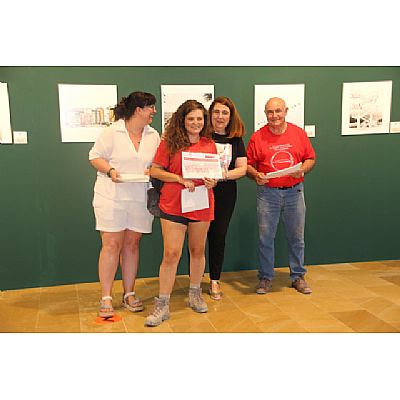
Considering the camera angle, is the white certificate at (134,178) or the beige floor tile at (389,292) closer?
the white certificate at (134,178)

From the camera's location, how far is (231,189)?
12.5 ft

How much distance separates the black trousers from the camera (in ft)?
12.4

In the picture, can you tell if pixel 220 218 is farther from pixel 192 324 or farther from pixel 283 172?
pixel 192 324

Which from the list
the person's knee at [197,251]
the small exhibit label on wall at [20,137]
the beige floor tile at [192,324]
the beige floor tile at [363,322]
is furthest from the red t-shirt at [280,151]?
the small exhibit label on wall at [20,137]

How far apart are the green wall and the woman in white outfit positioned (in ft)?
2.92

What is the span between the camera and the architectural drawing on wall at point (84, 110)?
4.11 metres

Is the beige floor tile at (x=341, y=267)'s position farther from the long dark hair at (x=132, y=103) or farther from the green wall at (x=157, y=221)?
the long dark hair at (x=132, y=103)

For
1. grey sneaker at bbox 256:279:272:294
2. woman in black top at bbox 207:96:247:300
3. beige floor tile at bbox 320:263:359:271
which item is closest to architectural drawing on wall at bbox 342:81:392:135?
beige floor tile at bbox 320:263:359:271

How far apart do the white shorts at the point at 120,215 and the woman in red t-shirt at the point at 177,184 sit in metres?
0.21

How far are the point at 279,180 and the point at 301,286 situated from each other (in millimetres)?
883

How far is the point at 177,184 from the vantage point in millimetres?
3256

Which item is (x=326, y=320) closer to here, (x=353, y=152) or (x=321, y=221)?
(x=321, y=221)

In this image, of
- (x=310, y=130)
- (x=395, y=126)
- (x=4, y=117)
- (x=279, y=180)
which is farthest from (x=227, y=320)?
(x=395, y=126)
